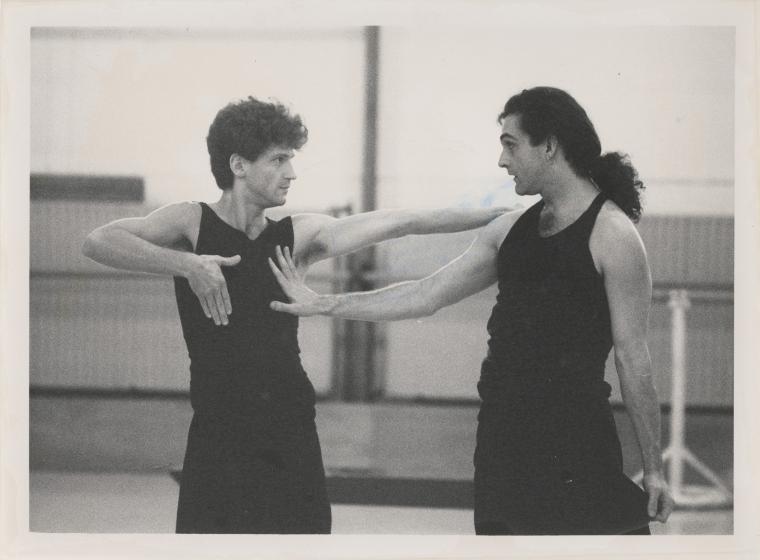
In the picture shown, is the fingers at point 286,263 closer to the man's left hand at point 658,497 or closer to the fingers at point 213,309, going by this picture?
the fingers at point 213,309

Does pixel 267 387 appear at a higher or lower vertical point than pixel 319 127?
lower

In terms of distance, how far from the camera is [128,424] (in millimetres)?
2406

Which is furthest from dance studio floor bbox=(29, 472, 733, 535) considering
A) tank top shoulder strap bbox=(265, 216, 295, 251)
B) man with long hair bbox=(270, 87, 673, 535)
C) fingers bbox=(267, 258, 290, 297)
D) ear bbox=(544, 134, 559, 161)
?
ear bbox=(544, 134, 559, 161)

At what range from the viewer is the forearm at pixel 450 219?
235cm

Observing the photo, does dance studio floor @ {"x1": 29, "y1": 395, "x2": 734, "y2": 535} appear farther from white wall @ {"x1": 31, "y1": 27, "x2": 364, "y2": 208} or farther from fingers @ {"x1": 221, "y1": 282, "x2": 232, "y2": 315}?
white wall @ {"x1": 31, "y1": 27, "x2": 364, "y2": 208}

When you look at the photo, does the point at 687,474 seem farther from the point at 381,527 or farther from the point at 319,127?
the point at 319,127

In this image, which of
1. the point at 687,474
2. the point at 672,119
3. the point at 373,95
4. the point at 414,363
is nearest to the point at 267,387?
the point at 414,363

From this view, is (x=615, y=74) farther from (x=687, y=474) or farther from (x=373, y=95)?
(x=687, y=474)

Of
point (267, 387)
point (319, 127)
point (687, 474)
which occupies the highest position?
point (319, 127)

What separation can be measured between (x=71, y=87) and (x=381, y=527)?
1.52m

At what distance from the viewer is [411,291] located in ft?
7.79

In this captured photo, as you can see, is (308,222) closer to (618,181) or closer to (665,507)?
(618,181)

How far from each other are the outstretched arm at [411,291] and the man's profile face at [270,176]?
16 cm

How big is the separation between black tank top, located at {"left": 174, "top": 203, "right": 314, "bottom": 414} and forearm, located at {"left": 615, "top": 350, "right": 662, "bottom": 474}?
86cm
